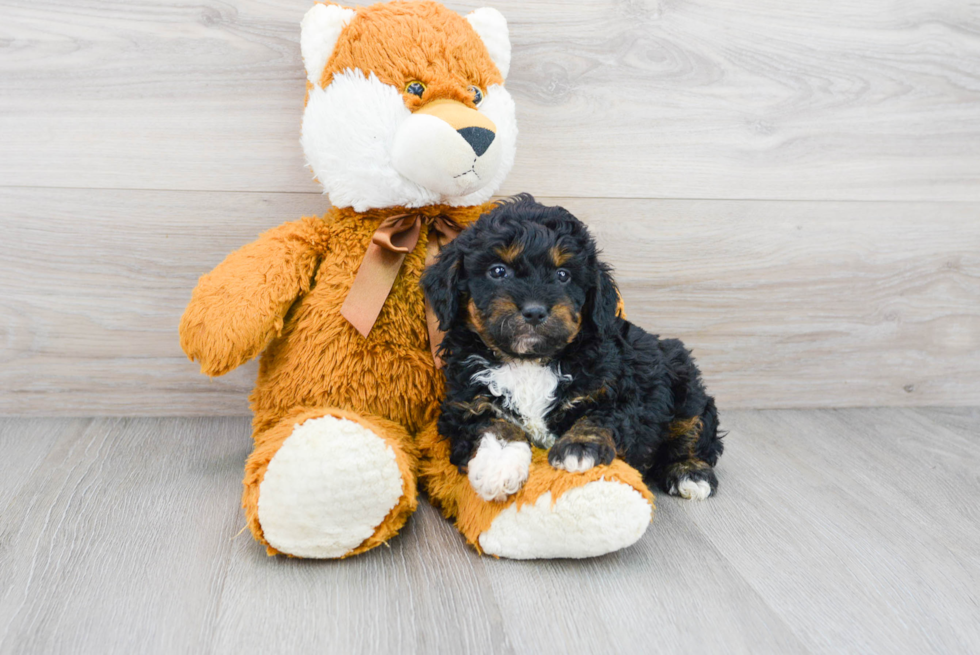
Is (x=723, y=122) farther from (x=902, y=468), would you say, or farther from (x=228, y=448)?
(x=228, y=448)

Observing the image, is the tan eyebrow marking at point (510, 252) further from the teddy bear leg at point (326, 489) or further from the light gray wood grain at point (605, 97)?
the light gray wood grain at point (605, 97)

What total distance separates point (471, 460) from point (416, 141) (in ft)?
2.04

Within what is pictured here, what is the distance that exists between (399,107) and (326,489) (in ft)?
2.51

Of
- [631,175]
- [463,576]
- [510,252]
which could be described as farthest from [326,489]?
[631,175]

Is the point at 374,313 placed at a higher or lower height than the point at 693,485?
higher

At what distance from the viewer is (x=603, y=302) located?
54.2 inches

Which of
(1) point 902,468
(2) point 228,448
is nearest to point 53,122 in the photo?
(2) point 228,448

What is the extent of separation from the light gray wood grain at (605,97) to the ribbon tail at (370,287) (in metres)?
→ 0.47

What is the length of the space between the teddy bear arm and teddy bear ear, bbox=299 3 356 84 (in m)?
0.36

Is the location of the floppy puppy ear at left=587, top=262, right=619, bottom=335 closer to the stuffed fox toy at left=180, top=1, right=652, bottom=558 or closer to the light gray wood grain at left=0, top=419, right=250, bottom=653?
the stuffed fox toy at left=180, top=1, right=652, bottom=558

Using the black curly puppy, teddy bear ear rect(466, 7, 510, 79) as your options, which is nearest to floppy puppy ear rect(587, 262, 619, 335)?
the black curly puppy

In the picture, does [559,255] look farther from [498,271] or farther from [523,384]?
[523,384]

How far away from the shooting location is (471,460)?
1.31 m

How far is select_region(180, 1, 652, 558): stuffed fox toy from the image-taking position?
127 cm
